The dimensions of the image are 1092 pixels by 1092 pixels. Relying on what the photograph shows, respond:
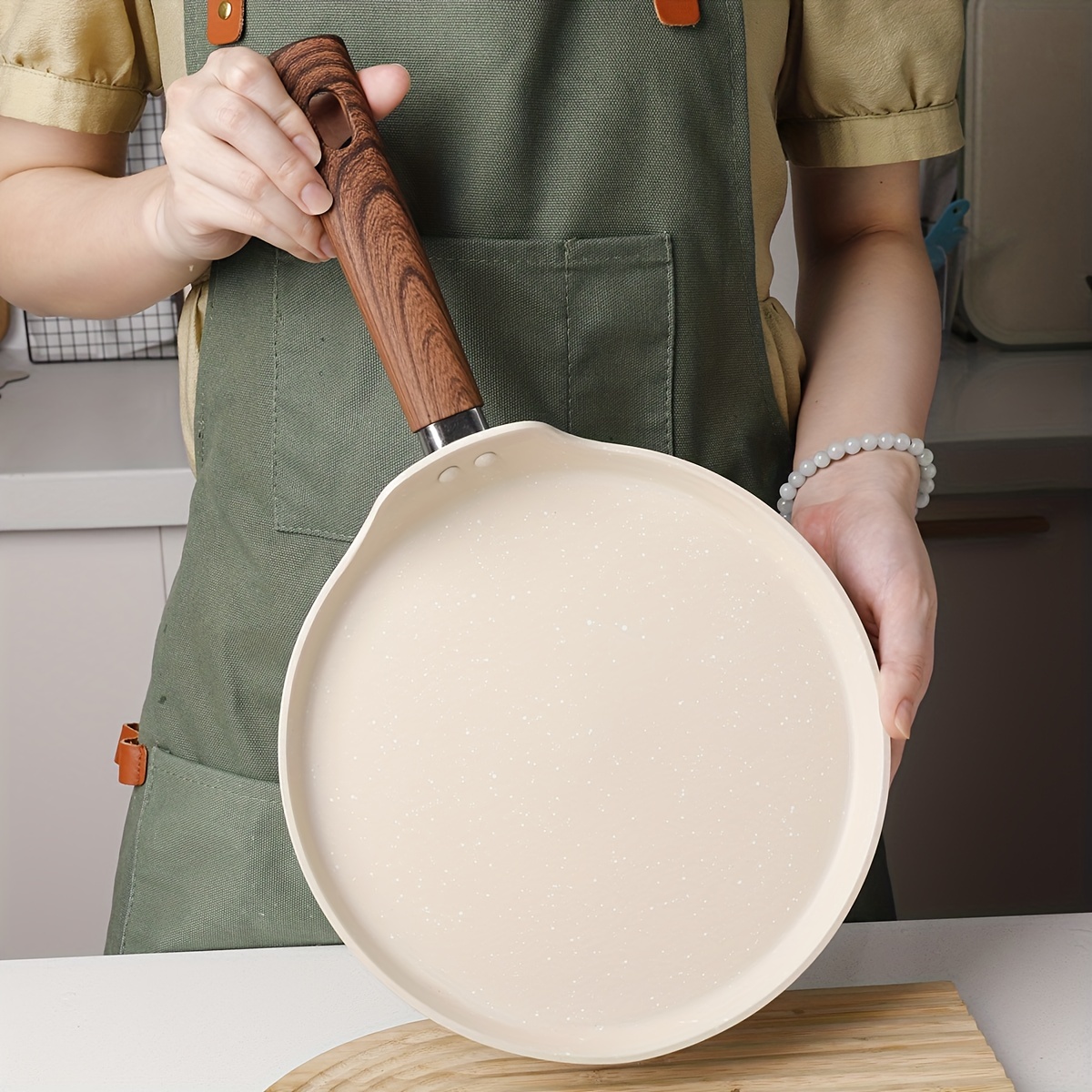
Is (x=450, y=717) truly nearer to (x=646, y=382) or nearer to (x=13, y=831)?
(x=646, y=382)

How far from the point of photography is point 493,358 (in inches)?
24.3

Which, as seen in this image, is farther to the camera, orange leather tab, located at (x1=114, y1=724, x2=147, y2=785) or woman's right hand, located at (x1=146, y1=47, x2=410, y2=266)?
orange leather tab, located at (x1=114, y1=724, x2=147, y2=785)

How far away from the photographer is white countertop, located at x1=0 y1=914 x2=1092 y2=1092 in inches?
22.0

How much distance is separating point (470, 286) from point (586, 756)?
24cm

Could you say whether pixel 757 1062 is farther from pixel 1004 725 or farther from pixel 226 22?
pixel 1004 725

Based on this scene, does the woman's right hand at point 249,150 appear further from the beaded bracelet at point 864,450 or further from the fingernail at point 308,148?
the beaded bracelet at point 864,450

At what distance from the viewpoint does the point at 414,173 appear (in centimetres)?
61

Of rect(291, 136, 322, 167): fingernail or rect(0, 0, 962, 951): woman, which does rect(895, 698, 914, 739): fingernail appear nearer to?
rect(0, 0, 962, 951): woman

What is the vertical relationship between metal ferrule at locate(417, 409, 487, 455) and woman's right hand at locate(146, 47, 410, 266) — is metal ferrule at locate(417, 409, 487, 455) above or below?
below

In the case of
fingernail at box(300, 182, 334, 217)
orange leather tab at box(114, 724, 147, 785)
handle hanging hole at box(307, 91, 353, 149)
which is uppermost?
handle hanging hole at box(307, 91, 353, 149)

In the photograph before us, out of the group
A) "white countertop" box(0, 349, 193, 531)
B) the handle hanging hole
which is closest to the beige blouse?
the handle hanging hole

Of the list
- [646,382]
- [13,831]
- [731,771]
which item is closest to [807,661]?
[731,771]

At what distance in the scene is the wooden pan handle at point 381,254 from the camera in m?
0.49

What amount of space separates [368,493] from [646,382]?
0.51 feet
